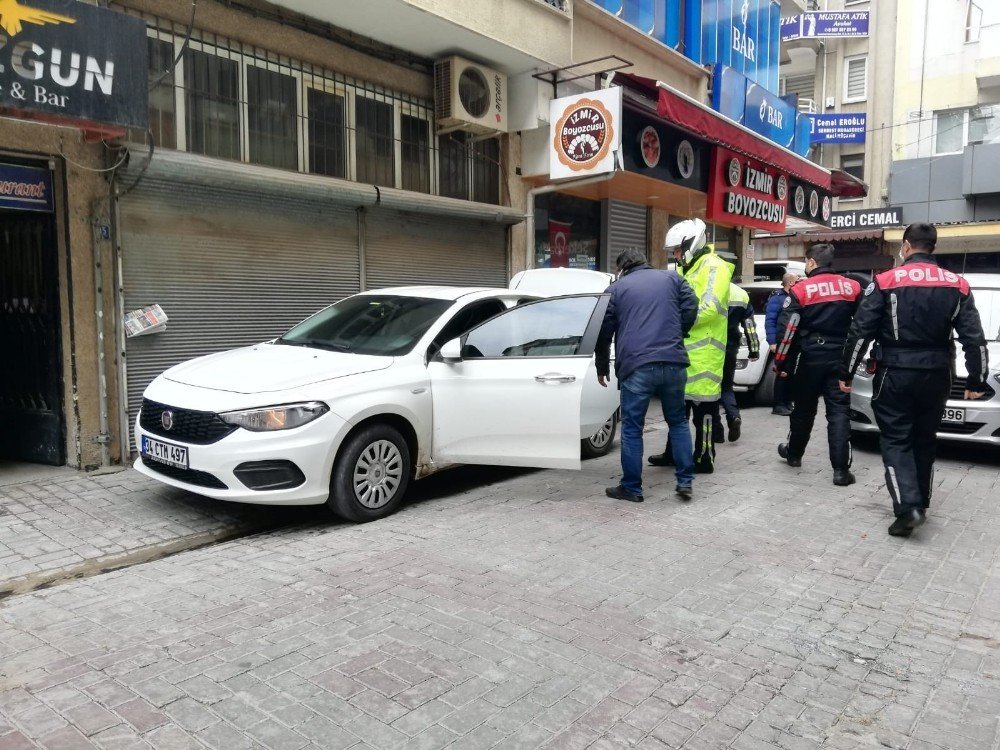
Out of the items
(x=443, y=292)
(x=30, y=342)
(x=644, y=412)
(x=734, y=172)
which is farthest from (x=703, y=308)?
(x=734, y=172)

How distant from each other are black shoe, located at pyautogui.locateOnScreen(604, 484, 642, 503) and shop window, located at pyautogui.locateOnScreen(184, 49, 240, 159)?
5072 millimetres

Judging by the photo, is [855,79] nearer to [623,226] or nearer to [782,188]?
[782,188]

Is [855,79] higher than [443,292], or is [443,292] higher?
[855,79]

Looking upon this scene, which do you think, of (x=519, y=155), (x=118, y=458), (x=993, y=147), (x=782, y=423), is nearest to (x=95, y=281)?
(x=118, y=458)

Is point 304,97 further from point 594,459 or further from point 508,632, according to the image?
point 508,632

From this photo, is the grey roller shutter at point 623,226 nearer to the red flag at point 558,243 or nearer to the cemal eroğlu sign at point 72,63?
the red flag at point 558,243

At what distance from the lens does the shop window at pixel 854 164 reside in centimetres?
2756

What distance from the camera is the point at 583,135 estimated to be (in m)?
10.1

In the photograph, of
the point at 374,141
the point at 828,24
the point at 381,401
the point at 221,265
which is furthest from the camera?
the point at 828,24

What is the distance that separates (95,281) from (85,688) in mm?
4397

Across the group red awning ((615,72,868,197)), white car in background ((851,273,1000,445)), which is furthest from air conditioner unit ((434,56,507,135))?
white car in background ((851,273,1000,445))

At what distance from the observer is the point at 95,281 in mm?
6520

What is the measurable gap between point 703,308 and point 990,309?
3851 mm

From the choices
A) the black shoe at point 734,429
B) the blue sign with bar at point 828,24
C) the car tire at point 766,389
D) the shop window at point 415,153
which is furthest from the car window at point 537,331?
the blue sign with bar at point 828,24
